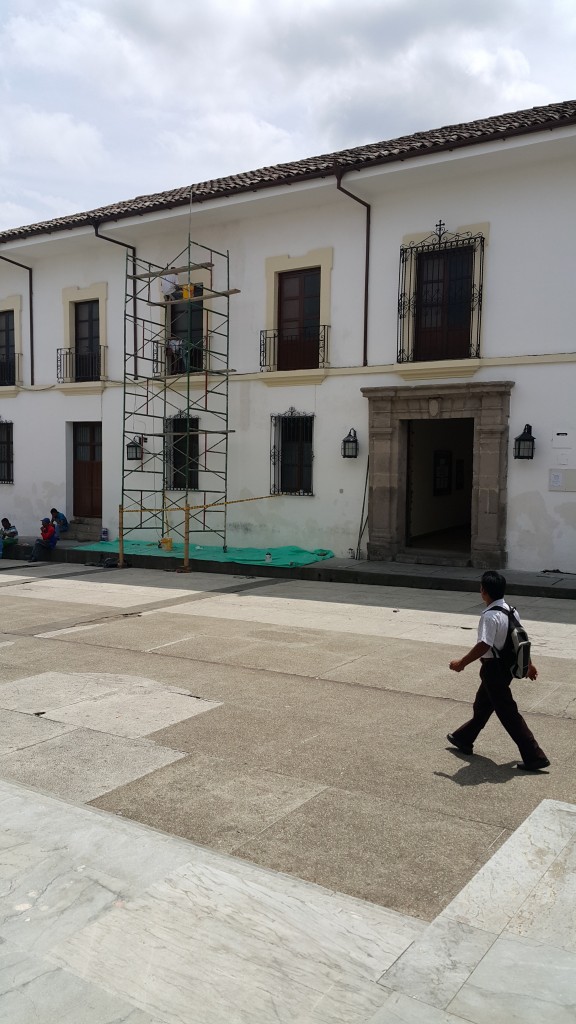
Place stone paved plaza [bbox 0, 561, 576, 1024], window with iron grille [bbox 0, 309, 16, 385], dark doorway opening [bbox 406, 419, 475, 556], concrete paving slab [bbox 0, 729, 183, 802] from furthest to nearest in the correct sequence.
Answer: window with iron grille [bbox 0, 309, 16, 385] → dark doorway opening [bbox 406, 419, 475, 556] → concrete paving slab [bbox 0, 729, 183, 802] → stone paved plaza [bbox 0, 561, 576, 1024]

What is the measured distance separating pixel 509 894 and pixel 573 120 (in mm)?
11790

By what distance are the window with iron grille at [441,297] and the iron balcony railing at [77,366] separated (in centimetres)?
813

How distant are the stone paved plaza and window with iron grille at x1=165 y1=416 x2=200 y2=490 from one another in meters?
9.74

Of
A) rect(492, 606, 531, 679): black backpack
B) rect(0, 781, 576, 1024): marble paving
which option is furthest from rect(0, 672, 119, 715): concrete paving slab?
rect(492, 606, 531, 679): black backpack

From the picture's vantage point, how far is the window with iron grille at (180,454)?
17.7 m

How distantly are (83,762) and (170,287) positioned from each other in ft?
45.5

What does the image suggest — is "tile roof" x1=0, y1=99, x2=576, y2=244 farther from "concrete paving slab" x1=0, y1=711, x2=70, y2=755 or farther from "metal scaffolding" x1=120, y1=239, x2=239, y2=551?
"concrete paving slab" x1=0, y1=711, x2=70, y2=755

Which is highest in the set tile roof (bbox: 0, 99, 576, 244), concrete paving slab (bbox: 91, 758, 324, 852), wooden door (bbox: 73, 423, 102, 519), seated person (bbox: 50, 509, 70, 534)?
tile roof (bbox: 0, 99, 576, 244)

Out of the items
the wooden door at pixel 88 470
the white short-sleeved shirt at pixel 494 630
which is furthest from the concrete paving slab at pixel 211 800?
the wooden door at pixel 88 470

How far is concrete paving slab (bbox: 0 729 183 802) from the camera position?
4.96 meters

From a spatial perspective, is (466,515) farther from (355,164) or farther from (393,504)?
(355,164)

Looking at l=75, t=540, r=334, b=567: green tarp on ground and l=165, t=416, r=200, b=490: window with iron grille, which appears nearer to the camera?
l=75, t=540, r=334, b=567: green tarp on ground

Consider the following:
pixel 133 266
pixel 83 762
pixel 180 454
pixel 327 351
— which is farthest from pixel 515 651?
pixel 133 266

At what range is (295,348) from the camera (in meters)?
16.3
